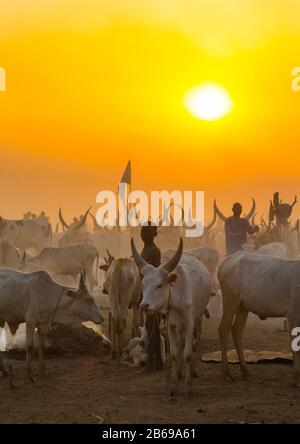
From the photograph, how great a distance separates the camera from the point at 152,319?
10953 millimetres

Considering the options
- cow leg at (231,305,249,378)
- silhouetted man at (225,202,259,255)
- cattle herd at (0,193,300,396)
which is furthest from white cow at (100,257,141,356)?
silhouetted man at (225,202,259,255)

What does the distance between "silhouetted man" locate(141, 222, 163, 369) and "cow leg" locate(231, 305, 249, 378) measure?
A: 118 cm

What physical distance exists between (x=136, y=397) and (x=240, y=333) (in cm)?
225

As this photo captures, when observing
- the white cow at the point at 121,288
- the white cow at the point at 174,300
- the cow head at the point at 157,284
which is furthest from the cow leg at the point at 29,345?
the cow head at the point at 157,284

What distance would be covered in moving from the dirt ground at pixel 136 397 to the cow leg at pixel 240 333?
0.21 meters

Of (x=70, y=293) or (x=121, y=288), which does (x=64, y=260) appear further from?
(x=70, y=293)

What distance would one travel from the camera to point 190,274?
1045 centimetres

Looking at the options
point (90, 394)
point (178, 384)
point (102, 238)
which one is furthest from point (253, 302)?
point (102, 238)

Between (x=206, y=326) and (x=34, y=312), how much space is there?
6.94 meters

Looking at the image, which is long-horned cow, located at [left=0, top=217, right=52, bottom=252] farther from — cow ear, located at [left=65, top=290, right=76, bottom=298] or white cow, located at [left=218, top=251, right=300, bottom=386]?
white cow, located at [left=218, top=251, right=300, bottom=386]

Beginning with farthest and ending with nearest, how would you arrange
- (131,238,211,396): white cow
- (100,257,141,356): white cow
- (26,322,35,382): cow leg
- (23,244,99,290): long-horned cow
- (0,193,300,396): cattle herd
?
(23,244,99,290): long-horned cow → (100,257,141,356): white cow → (26,322,35,382): cow leg → (0,193,300,396): cattle herd → (131,238,211,396): white cow

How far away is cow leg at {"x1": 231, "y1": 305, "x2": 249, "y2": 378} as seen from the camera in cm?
1040

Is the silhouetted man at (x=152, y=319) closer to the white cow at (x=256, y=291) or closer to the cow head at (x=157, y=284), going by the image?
the white cow at (x=256, y=291)
